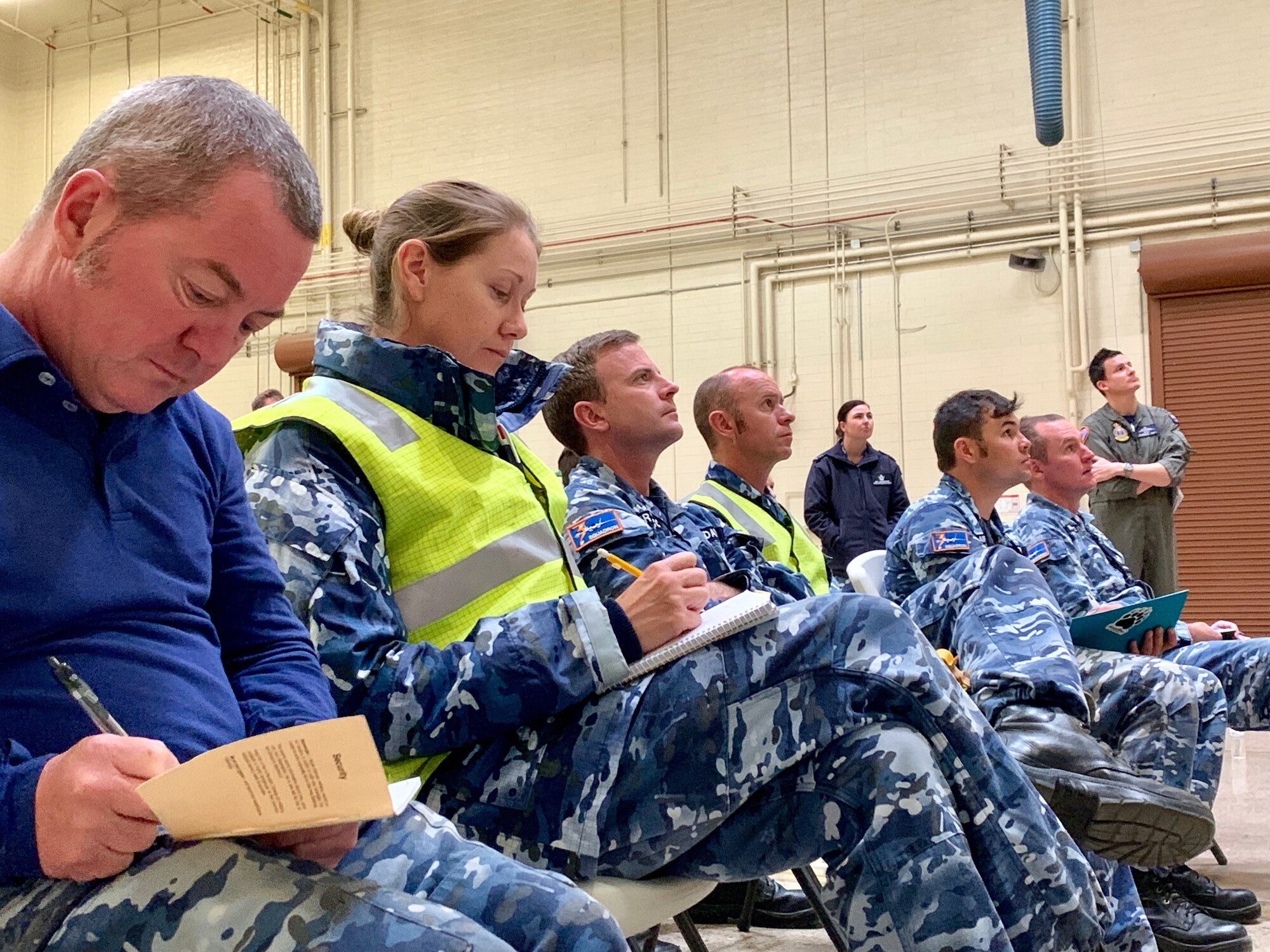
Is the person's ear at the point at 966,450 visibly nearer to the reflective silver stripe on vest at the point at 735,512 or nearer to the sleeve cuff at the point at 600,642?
the reflective silver stripe on vest at the point at 735,512

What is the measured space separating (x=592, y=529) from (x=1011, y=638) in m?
1.05

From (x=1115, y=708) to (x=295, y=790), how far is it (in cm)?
257

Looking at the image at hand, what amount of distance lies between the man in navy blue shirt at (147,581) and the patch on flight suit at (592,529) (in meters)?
1.08

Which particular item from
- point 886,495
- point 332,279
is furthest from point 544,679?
point 332,279

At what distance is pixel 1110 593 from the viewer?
3723 mm

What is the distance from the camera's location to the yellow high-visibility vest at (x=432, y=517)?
1.49 m

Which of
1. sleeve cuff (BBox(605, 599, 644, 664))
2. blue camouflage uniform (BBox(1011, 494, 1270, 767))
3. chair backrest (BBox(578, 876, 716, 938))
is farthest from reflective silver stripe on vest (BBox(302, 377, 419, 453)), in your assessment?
blue camouflage uniform (BBox(1011, 494, 1270, 767))

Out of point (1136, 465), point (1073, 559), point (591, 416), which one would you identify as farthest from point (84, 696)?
point (1136, 465)

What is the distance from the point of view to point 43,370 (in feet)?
3.24

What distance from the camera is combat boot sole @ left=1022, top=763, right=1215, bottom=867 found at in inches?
72.1

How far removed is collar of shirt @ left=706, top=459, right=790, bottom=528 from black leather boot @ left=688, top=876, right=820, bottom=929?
3.31ft

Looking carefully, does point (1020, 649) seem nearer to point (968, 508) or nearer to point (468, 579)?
point (968, 508)

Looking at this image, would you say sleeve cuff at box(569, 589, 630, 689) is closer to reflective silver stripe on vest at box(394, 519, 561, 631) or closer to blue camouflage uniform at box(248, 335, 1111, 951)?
blue camouflage uniform at box(248, 335, 1111, 951)

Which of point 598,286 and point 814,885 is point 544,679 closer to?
point 814,885
